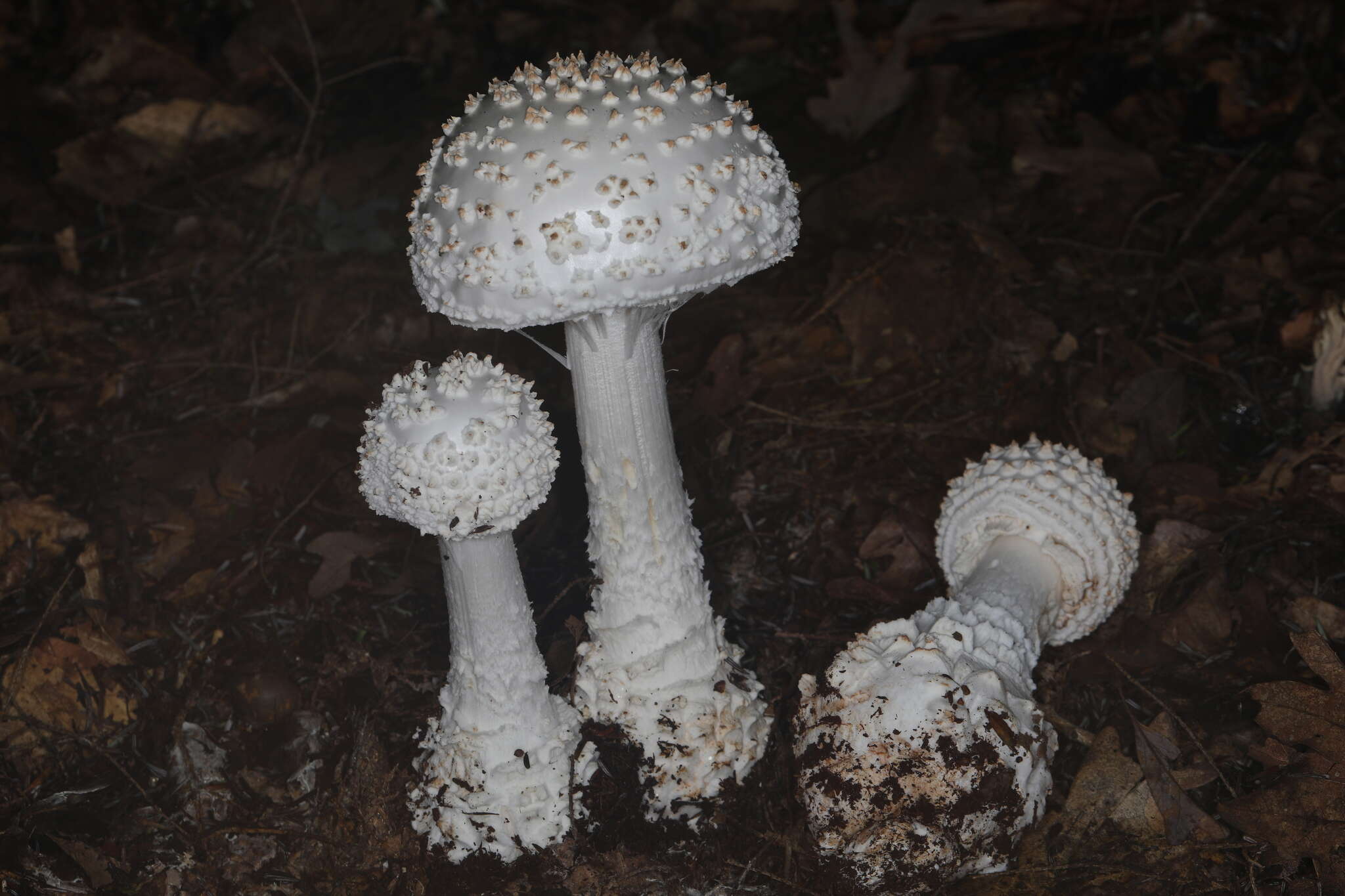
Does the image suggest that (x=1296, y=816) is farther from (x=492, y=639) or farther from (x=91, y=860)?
(x=91, y=860)

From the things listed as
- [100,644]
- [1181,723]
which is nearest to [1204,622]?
[1181,723]

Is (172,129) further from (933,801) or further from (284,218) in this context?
(933,801)

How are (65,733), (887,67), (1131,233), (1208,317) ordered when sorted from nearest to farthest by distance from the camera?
(65,733) → (1208,317) → (1131,233) → (887,67)

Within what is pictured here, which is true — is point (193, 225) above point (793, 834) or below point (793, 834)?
above

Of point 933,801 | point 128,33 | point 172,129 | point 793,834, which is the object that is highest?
point 128,33

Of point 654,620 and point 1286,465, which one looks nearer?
point 654,620

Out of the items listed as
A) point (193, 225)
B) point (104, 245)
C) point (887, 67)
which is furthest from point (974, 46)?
point (104, 245)

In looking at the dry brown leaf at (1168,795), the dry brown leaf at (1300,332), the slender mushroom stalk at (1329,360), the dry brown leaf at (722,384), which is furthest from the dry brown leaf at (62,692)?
the dry brown leaf at (1300,332)
